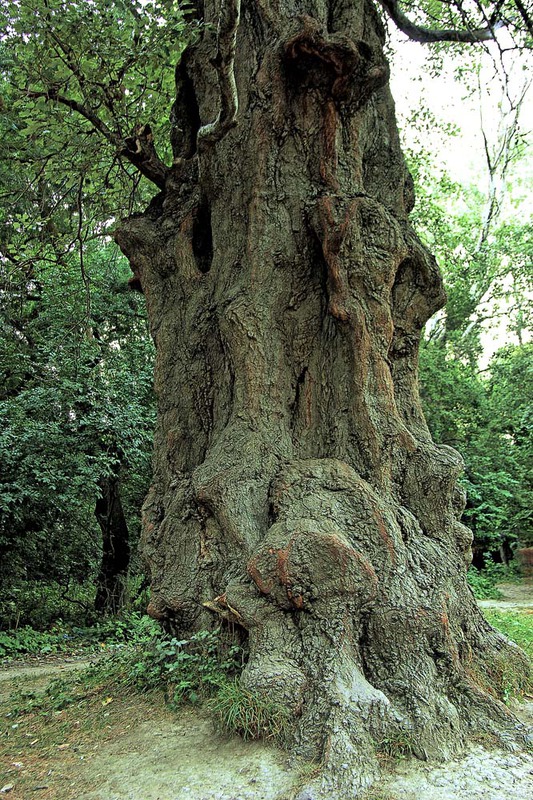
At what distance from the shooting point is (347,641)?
3.86 metres

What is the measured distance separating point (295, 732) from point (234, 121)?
13.6 ft

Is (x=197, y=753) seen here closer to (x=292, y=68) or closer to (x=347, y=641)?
(x=347, y=641)

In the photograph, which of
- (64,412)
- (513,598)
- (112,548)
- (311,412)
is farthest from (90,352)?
(513,598)

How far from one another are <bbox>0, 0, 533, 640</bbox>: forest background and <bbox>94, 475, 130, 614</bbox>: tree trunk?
2cm

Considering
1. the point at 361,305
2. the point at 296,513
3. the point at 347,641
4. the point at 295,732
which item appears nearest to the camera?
the point at 295,732

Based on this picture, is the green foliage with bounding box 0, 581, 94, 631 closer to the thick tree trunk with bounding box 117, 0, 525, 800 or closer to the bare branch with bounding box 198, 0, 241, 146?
the thick tree trunk with bounding box 117, 0, 525, 800

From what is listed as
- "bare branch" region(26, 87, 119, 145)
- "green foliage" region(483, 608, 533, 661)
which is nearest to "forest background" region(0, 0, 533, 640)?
"bare branch" region(26, 87, 119, 145)

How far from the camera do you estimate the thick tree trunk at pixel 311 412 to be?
3830 mm

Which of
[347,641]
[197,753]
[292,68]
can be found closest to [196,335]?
[292,68]

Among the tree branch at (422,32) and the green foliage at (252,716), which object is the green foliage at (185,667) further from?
the tree branch at (422,32)

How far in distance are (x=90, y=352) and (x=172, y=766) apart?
23.1 ft

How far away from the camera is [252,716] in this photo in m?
3.56

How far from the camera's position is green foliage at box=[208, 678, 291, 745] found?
11.5 ft

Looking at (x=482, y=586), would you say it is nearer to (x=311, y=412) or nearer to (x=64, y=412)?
(x=64, y=412)
